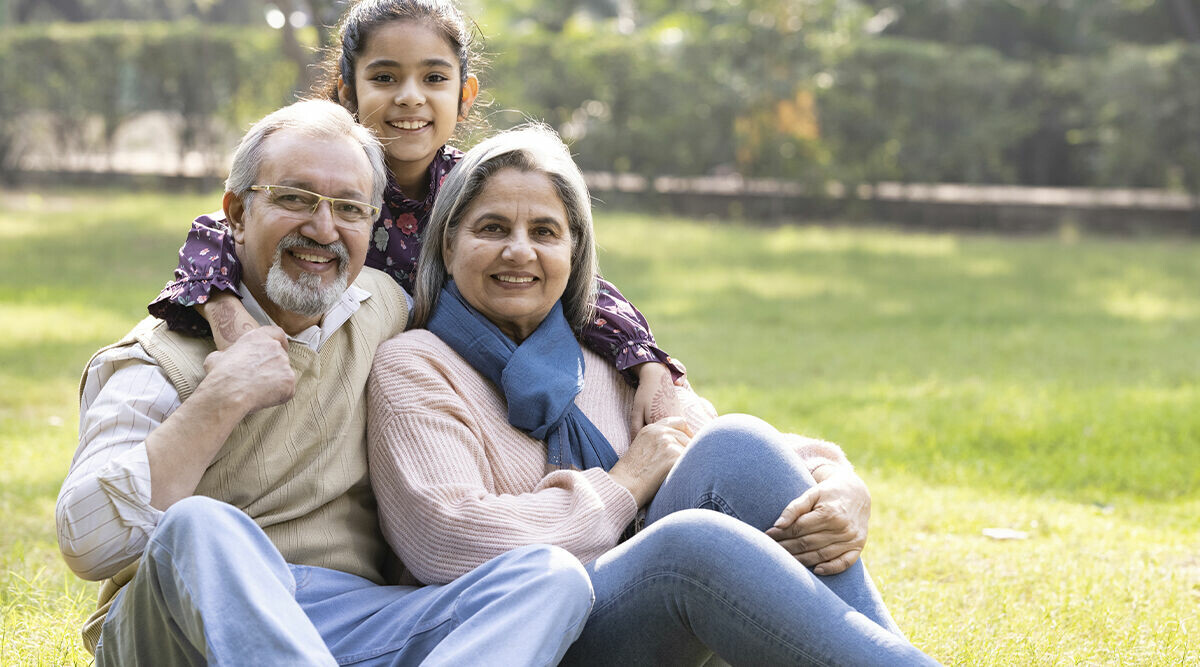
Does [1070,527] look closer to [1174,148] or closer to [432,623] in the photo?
[432,623]

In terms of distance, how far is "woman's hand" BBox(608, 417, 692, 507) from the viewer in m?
3.09

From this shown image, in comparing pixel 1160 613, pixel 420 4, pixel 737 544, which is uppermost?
pixel 420 4

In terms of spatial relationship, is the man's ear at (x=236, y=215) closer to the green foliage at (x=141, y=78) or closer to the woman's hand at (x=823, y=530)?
the woman's hand at (x=823, y=530)

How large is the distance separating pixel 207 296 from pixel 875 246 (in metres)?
12.2

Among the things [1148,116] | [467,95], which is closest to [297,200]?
[467,95]

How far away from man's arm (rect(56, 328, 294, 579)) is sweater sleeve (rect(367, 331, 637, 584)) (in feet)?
1.02

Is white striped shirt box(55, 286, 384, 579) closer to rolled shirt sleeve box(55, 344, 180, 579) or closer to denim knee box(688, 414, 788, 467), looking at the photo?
rolled shirt sleeve box(55, 344, 180, 579)

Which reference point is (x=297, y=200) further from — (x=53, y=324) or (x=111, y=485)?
(x=53, y=324)

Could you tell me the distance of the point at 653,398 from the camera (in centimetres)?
335

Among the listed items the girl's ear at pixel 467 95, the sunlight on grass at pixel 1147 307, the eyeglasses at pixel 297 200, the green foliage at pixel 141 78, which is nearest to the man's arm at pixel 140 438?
the eyeglasses at pixel 297 200

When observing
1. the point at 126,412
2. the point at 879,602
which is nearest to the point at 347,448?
the point at 126,412

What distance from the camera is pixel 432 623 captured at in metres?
2.59

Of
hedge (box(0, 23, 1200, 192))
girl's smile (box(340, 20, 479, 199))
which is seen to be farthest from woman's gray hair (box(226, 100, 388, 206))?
hedge (box(0, 23, 1200, 192))

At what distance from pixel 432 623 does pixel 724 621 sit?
0.60 m
